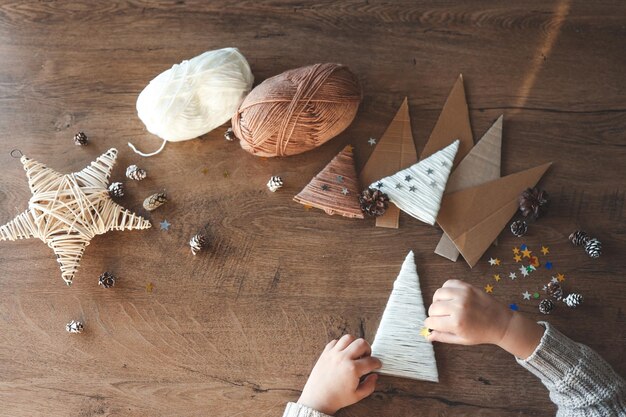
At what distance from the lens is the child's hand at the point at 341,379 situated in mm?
1092

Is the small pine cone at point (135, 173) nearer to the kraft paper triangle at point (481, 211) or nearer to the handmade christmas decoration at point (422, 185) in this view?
the handmade christmas decoration at point (422, 185)

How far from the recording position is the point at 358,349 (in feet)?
3.65

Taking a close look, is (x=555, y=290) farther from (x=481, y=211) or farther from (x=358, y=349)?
(x=358, y=349)

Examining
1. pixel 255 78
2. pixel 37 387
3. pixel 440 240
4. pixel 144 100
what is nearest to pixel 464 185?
pixel 440 240

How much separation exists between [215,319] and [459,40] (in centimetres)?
78

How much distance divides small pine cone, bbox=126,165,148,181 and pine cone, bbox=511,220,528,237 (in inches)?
30.1

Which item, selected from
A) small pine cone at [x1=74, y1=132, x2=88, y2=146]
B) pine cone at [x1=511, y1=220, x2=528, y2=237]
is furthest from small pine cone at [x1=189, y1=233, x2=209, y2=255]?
pine cone at [x1=511, y1=220, x2=528, y2=237]

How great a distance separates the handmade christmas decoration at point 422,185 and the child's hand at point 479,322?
180 mm

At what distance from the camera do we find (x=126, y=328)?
1193 mm

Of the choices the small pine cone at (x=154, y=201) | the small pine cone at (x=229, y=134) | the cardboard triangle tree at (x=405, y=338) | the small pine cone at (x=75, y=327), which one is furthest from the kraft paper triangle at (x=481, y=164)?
the small pine cone at (x=75, y=327)

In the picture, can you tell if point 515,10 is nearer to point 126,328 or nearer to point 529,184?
point 529,184

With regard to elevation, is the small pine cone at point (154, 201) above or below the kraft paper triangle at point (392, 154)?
below

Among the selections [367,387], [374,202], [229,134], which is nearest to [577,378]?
[367,387]

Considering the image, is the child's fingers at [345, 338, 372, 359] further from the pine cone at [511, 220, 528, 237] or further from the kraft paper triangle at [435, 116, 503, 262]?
the pine cone at [511, 220, 528, 237]
